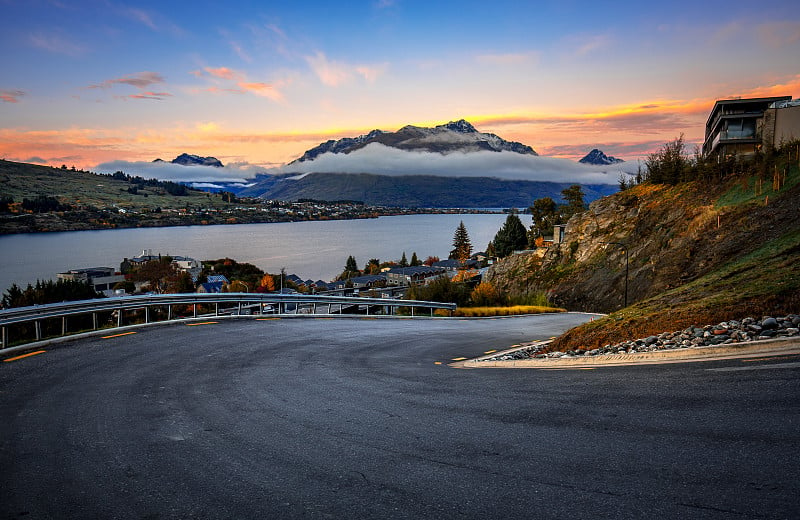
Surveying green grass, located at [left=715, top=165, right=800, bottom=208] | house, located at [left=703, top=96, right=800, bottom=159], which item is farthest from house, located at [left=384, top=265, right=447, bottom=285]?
green grass, located at [left=715, top=165, right=800, bottom=208]

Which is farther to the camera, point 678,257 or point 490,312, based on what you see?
point 678,257

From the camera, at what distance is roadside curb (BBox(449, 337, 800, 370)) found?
26.5 feet

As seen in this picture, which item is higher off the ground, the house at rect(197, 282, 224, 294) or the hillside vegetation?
the hillside vegetation

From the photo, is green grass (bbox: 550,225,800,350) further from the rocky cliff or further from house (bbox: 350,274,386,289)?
house (bbox: 350,274,386,289)

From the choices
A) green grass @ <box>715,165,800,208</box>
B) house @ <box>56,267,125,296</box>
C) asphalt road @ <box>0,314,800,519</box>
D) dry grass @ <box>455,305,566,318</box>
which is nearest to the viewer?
asphalt road @ <box>0,314,800,519</box>

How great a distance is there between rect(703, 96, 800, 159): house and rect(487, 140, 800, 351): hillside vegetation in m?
9.94

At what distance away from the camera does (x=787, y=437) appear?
5066 millimetres

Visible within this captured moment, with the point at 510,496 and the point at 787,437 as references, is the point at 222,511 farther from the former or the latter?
the point at 787,437

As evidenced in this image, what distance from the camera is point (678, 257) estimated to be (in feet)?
117

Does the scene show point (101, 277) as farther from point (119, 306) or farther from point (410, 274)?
point (119, 306)

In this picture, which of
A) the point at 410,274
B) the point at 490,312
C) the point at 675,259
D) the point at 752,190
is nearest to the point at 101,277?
the point at 410,274

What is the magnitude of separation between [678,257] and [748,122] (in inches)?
1136

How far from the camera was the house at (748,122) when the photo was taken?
47.8 m

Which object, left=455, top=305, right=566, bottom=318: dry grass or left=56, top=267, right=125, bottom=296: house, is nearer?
left=455, top=305, right=566, bottom=318: dry grass
